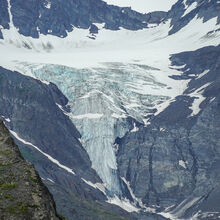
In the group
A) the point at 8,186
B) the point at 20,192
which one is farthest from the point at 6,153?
the point at 20,192

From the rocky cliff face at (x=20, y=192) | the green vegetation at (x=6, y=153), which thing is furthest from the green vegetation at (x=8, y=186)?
the green vegetation at (x=6, y=153)

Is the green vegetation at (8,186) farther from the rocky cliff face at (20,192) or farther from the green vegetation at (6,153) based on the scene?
the green vegetation at (6,153)

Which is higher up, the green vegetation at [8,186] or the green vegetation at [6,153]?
the green vegetation at [6,153]

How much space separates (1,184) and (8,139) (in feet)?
12.5

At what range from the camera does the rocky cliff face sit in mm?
23281

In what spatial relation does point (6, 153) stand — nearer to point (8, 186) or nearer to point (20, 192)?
point (8, 186)

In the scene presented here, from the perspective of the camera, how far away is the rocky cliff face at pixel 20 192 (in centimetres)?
2328

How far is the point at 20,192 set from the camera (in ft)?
79.4

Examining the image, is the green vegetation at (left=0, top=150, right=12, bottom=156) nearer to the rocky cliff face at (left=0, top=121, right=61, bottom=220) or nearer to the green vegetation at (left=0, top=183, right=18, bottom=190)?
the rocky cliff face at (left=0, top=121, right=61, bottom=220)

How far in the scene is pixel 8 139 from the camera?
28.0 meters

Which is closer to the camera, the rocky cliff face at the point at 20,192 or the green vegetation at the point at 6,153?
the rocky cliff face at the point at 20,192

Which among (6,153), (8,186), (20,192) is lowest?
(20,192)

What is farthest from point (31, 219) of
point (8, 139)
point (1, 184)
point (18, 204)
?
point (8, 139)

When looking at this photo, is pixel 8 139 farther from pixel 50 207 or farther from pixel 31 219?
pixel 31 219
